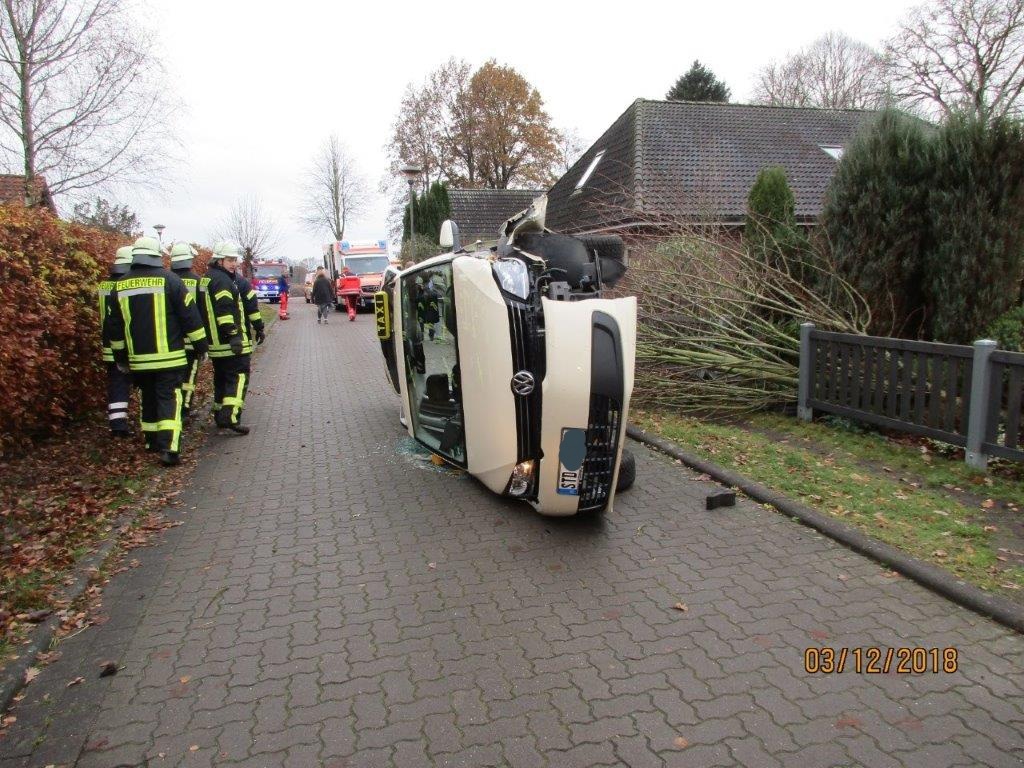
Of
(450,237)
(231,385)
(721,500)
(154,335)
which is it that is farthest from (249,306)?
(721,500)

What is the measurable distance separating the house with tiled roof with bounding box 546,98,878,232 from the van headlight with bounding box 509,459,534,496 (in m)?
14.2

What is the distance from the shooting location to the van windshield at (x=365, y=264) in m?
28.1

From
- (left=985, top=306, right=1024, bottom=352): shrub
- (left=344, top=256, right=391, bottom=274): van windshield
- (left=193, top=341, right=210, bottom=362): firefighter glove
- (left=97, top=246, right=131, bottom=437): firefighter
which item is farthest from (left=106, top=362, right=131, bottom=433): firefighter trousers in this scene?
(left=344, top=256, right=391, bottom=274): van windshield

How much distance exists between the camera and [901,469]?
5.91m

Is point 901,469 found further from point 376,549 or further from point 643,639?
point 376,549

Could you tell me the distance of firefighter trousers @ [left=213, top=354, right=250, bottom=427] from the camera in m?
7.68

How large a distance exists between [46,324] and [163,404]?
3.89 feet

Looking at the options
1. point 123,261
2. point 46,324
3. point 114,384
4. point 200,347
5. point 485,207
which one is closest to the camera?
point 46,324

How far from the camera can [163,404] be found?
639 centimetres
